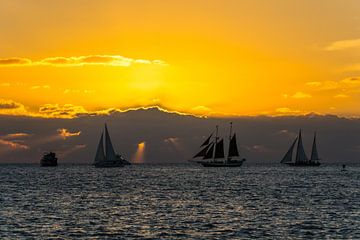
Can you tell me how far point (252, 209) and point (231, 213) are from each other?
5.28m

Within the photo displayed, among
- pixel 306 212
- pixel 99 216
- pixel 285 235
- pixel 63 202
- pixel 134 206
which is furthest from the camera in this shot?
pixel 63 202

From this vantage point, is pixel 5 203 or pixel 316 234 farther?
pixel 5 203

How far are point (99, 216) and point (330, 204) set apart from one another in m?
33.6

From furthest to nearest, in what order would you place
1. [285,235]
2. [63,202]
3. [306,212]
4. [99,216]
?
[63,202]
[306,212]
[99,216]
[285,235]

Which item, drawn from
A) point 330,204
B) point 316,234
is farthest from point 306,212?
point 316,234

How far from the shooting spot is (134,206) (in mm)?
80000

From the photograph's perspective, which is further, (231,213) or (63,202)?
(63,202)

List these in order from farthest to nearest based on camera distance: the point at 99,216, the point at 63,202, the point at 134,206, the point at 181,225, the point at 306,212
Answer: the point at 63,202 → the point at 134,206 → the point at 306,212 → the point at 99,216 → the point at 181,225

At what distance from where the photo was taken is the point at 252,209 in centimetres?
7550

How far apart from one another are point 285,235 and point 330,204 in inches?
1261

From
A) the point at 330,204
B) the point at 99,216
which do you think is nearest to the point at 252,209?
the point at 330,204

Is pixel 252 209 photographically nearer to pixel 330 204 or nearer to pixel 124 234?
pixel 330 204

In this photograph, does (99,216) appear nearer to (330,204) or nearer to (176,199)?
(176,199)

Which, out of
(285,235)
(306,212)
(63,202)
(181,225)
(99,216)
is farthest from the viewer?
(63,202)
